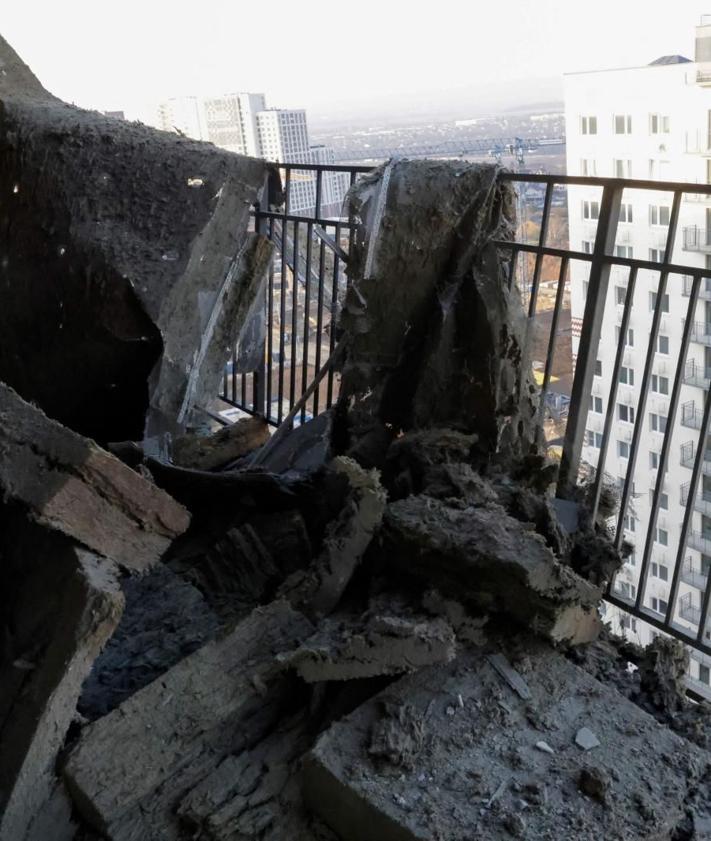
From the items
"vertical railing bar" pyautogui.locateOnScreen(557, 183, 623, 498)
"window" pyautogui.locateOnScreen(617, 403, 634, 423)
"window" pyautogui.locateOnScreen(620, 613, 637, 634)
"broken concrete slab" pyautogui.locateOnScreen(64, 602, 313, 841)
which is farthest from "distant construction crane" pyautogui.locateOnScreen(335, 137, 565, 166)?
"broken concrete slab" pyautogui.locateOnScreen(64, 602, 313, 841)

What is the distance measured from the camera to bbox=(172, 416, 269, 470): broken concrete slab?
3357 mm

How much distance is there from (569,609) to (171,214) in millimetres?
2149

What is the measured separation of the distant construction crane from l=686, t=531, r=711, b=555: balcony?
5.14 ft

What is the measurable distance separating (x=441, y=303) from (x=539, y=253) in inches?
16.9

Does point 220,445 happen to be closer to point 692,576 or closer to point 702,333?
point 702,333

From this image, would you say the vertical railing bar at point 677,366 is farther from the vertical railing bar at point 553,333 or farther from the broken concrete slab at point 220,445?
the broken concrete slab at point 220,445

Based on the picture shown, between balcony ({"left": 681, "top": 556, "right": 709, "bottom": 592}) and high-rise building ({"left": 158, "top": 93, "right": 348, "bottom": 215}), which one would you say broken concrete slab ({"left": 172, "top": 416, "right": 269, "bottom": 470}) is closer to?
high-rise building ({"left": 158, "top": 93, "right": 348, "bottom": 215})

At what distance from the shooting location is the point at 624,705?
2.17 meters

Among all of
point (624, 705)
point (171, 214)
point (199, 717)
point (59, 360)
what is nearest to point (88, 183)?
point (171, 214)

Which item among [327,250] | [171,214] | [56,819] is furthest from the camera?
[327,250]

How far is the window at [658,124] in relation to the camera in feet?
10.1

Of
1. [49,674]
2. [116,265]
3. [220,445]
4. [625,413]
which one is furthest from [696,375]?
[49,674]

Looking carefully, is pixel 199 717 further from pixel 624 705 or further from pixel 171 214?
pixel 171 214

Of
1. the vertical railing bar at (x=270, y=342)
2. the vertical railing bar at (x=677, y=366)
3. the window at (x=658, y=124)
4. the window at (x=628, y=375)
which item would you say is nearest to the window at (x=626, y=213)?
the vertical railing bar at (x=677, y=366)
